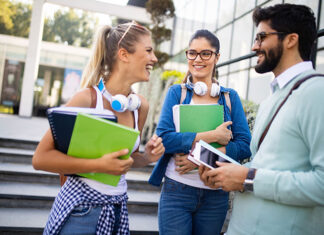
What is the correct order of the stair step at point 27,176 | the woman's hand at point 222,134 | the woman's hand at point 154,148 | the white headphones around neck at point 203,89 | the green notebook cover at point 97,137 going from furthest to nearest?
the stair step at point 27,176, the white headphones around neck at point 203,89, the woman's hand at point 222,134, the woman's hand at point 154,148, the green notebook cover at point 97,137

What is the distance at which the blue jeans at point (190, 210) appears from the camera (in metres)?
1.73

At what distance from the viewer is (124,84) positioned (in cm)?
161

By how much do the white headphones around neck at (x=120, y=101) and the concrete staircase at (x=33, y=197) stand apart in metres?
2.51

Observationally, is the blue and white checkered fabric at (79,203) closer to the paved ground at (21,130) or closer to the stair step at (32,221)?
the stair step at (32,221)

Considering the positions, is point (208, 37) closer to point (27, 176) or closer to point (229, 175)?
point (229, 175)

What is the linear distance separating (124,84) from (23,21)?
15.8 m

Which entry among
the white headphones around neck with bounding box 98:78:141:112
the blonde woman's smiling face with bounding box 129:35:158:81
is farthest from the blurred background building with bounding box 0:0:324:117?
the white headphones around neck with bounding box 98:78:141:112

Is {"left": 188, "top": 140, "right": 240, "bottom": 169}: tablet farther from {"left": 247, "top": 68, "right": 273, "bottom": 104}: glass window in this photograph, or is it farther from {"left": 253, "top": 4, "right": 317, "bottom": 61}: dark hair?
{"left": 247, "top": 68, "right": 273, "bottom": 104}: glass window

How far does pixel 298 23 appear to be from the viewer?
4.27ft

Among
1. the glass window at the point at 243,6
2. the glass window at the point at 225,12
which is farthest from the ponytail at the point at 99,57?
the glass window at the point at 225,12

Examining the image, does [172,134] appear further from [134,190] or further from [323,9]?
[323,9]

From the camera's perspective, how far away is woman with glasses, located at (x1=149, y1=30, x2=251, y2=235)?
1.73 metres

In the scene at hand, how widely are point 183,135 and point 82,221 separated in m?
0.77

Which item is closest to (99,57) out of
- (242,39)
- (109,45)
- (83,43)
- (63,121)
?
(109,45)
